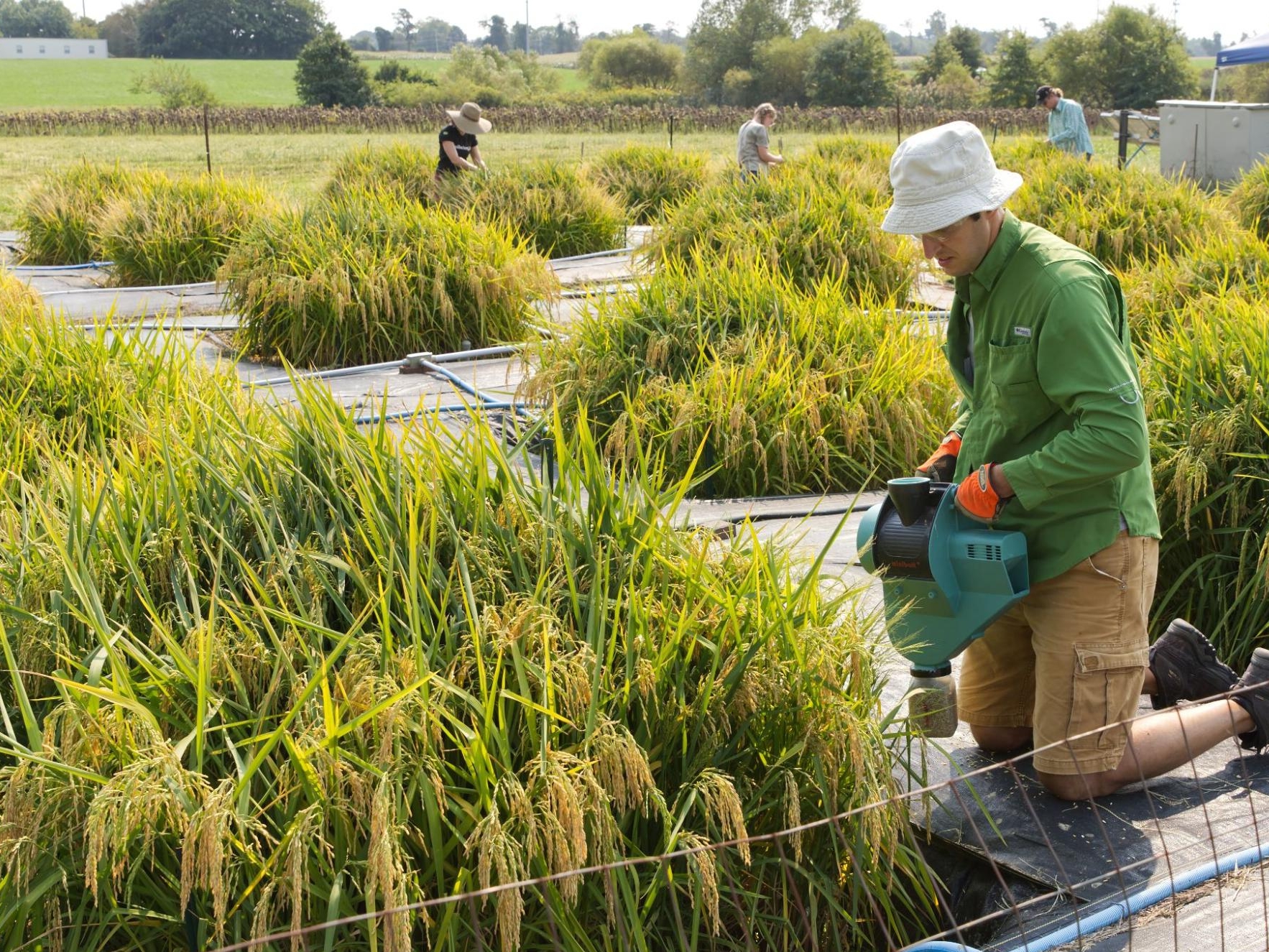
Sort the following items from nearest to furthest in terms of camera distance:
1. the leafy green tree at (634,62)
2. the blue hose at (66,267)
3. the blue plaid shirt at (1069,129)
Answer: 1. the blue hose at (66,267)
2. the blue plaid shirt at (1069,129)
3. the leafy green tree at (634,62)

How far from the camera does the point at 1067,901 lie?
2.55 meters

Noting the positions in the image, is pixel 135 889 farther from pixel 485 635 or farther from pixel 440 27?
pixel 440 27

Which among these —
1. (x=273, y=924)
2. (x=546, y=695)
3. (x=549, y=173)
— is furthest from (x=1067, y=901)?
(x=549, y=173)

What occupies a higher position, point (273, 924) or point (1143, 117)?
point (1143, 117)

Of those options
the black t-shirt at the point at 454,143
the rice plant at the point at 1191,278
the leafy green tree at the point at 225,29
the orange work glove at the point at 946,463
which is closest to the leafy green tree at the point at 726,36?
the leafy green tree at the point at 225,29

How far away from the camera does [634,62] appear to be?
3068 inches

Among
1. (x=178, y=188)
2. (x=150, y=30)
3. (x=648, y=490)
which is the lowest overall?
(x=648, y=490)

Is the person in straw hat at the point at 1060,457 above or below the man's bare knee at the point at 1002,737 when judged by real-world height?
above

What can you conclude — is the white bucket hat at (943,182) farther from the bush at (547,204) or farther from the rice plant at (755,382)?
the bush at (547,204)

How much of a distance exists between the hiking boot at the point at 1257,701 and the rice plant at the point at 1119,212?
239 inches

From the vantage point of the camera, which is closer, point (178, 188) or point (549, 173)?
point (178, 188)

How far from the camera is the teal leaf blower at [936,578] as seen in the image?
2.77 meters

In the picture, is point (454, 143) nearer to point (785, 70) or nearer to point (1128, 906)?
point (1128, 906)

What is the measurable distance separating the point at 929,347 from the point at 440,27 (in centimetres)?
20098
